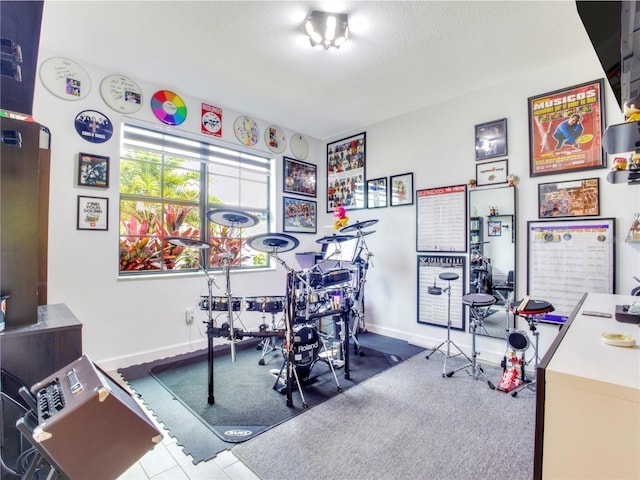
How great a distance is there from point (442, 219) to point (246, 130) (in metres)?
2.62

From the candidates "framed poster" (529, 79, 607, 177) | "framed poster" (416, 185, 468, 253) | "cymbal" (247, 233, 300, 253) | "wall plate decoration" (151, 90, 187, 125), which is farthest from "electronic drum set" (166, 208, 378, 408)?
"framed poster" (529, 79, 607, 177)

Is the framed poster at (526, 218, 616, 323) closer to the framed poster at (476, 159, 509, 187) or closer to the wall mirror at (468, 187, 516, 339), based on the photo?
the wall mirror at (468, 187, 516, 339)

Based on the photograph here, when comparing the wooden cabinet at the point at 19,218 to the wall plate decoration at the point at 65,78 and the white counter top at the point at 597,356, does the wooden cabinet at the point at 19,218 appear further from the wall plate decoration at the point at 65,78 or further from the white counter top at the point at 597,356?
the white counter top at the point at 597,356

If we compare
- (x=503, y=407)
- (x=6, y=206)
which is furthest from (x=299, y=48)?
(x=503, y=407)

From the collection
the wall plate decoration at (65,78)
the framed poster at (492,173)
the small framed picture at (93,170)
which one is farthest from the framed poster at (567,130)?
the wall plate decoration at (65,78)

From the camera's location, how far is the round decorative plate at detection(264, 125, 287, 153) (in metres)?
4.11

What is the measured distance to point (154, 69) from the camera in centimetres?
288

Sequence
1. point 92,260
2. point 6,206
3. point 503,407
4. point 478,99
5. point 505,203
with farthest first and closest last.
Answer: point 478,99, point 505,203, point 92,260, point 503,407, point 6,206

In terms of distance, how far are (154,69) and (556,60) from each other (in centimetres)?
363

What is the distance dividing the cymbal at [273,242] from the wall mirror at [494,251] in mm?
2039

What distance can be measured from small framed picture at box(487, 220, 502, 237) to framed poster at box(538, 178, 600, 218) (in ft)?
1.12

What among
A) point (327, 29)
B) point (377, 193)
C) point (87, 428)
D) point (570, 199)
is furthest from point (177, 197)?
point (570, 199)

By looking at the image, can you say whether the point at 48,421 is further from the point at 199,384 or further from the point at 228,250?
the point at 228,250

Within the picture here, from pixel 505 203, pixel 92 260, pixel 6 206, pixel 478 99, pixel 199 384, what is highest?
pixel 478 99
